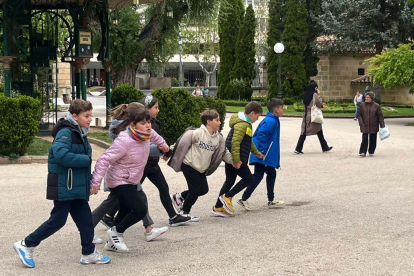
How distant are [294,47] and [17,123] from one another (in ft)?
103

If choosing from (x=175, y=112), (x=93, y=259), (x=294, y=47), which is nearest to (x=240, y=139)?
(x=93, y=259)

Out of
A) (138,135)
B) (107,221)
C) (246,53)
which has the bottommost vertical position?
(107,221)

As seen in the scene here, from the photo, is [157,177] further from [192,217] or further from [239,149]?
[239,149]

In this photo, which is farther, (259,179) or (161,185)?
(259,179)

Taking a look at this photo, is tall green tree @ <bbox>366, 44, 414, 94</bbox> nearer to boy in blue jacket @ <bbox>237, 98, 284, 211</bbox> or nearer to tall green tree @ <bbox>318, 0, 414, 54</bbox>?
tall green tree @ <bbox>318, 0, 414, 54</bbox>

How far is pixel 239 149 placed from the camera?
868cm

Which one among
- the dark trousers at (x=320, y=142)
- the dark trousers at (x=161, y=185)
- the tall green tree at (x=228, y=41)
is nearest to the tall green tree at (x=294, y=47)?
the tall green tree at (x=228, y=41)

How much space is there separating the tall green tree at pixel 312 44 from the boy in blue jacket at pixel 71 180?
39.6 m

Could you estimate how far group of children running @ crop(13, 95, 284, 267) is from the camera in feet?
20.6

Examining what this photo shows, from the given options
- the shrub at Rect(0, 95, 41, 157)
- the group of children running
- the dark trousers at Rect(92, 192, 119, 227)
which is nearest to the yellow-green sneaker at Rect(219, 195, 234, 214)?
the group of children running

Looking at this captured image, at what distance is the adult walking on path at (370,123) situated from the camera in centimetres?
1598

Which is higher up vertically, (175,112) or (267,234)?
(175,112)

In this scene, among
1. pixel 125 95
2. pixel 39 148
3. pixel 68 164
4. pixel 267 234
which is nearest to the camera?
pixel 68 164

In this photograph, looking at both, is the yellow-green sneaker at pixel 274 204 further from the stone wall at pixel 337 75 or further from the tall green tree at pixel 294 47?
the stone wall at pixel 337 75
